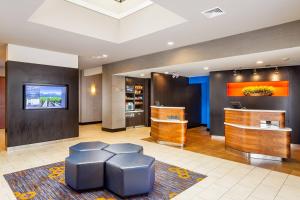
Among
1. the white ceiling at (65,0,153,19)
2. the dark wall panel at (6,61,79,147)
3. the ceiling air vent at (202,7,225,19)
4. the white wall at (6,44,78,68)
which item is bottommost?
the dark wall panel at (6,61,79,147)

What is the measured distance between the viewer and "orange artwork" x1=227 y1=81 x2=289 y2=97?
6523mm

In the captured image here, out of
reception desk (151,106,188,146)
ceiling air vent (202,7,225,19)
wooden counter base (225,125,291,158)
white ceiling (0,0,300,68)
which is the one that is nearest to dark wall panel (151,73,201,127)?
reception desk (151,106,188,146)

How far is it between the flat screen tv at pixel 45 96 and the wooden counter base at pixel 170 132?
349 cm

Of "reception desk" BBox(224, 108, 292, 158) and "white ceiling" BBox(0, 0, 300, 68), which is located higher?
"white ceiling" BBox(0, 0, 300, 68)

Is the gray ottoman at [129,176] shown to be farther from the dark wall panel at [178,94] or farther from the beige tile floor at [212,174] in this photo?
the dark wall panel at [178,94]

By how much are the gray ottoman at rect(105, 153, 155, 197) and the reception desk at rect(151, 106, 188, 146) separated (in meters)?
3.08

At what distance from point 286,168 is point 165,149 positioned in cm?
306

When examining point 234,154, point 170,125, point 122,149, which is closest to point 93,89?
point 170,125

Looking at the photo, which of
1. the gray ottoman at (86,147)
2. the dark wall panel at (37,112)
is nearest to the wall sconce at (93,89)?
the dark wall panel at (37,112)

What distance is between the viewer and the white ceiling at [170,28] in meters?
3.26

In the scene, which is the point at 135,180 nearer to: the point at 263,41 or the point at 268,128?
the point at 268,128

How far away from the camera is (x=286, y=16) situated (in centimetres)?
365

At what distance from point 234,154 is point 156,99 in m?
3.85

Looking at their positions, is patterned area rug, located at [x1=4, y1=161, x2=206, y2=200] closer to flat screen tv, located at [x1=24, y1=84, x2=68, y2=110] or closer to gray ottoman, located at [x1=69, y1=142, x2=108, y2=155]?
gray ottoman, located at [x1=69, y1=142, x2=108, y2=155]
